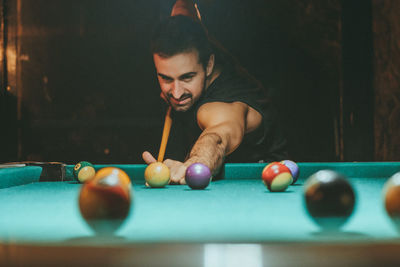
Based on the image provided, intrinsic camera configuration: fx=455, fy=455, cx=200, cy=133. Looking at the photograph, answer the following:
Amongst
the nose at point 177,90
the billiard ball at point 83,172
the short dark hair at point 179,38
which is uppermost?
the short dark hair at point 179,38

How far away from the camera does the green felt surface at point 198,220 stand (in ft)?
3.43

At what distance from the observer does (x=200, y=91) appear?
17.3ft

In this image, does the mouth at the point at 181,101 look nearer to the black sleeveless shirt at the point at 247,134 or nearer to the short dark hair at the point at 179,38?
the black sleeveless shirt at the point at 247,134

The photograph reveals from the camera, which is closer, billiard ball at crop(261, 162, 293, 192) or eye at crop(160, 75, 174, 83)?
billiard ball at crop(261, 162, 293, 192)

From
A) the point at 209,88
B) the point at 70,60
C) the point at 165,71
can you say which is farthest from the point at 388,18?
the point at 70,60

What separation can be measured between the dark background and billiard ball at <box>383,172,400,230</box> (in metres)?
4.02

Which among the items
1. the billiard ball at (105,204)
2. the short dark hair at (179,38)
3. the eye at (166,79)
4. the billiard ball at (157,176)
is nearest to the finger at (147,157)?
the eye at (166,79)

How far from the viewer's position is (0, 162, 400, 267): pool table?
81cm

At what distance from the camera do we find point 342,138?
16.9 ft

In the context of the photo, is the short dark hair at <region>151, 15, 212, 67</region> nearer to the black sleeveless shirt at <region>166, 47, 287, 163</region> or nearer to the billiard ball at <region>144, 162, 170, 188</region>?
the black sleeveless shirt at <region>166, 47, 287, 163</region>

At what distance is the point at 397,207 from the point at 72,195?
60.4 inches

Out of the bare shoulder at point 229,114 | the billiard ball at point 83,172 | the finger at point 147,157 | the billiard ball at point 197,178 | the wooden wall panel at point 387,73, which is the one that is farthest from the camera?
the finger at point 147,157

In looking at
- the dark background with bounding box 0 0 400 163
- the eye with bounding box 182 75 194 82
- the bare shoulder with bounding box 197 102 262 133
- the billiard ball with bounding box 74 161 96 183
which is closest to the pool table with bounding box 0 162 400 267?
the billiard ball with bounding box 74 161 96 183

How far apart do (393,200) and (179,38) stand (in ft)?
14.7
